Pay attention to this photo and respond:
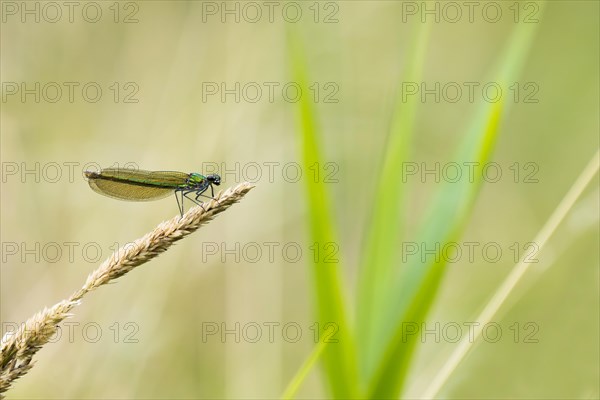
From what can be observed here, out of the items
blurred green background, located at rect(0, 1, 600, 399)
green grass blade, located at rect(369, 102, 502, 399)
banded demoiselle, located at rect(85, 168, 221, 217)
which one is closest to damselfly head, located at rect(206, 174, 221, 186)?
banded demoiselle, located at rect(85, 168, 221, 217)

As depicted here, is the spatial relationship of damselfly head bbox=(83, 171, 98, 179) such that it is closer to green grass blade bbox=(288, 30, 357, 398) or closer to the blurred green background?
green grass blade bbox=(288, 30, 357, 398)

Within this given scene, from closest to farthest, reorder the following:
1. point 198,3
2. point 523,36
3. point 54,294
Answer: point 523,36 → point 54,294 → point 198,3

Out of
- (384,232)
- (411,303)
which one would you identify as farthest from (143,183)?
(411,303)

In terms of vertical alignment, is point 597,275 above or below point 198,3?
below

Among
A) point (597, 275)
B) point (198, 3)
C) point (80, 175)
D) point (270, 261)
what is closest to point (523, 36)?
point (597, 275)

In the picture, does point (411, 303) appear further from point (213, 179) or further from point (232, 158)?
point (232, 158)

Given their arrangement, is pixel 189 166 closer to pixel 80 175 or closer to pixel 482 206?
pixel 80 175
